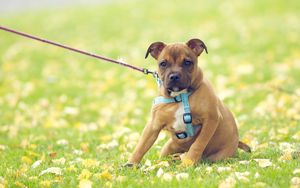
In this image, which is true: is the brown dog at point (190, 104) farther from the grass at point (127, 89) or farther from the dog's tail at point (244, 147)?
the dog's tail at point (244, 147)

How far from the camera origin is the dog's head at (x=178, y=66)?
219 inches

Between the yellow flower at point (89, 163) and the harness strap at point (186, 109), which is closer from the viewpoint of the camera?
the harness strap at point (186, 109)

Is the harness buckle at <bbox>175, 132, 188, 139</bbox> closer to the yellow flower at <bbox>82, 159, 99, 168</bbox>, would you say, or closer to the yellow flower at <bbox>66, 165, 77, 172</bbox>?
the yellow flower at <bbox>82, 159, 99, 168</bbox>

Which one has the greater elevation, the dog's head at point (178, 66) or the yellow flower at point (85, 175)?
the dog's head at point (178, 66)

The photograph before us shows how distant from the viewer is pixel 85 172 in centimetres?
558

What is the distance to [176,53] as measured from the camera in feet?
18.6

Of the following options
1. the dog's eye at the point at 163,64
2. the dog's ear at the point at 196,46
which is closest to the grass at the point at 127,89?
the dog's eye at the point at 163,64

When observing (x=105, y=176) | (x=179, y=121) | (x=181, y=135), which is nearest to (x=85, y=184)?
(x=105, y=176)

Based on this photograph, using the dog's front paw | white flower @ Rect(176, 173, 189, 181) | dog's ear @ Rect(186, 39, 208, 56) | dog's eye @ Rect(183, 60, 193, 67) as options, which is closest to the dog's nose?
dog's eye @ Rect(183, 60, 193, 67)

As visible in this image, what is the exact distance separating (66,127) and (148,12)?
37.5 feet

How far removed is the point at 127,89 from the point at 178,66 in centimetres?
643

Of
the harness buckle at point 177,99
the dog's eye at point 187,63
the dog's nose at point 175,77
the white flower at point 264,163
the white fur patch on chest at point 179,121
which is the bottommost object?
the white flower at point 264,163

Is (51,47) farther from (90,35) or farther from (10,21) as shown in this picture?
(10,21)

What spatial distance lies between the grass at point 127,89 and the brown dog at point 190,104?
244 millimetres
